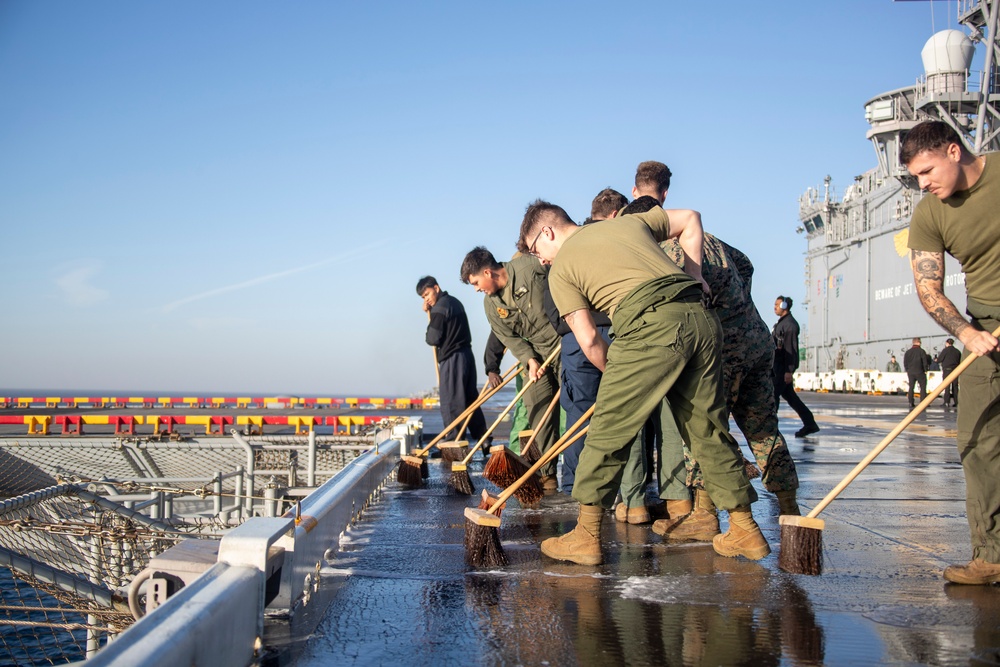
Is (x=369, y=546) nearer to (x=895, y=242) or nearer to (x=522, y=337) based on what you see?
(x=522, y=337)

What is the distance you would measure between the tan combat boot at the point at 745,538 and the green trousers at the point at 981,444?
792mm

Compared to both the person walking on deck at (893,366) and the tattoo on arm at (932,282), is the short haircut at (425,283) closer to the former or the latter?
the tattoo on arm at (932,282)

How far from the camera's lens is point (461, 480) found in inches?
237

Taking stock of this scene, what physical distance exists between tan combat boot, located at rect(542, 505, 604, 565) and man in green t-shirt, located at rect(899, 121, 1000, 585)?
1.34m

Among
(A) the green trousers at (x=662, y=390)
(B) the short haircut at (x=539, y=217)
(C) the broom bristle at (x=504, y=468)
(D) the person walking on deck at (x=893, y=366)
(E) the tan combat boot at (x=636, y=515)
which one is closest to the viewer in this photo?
(A) the green trousers at (x=662, y=390)

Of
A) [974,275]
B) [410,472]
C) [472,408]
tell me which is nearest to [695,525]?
[974,275]

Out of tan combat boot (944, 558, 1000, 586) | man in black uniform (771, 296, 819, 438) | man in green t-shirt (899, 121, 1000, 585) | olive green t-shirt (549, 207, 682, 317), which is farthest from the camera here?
man in black uniform (771, 296, 819, 438)

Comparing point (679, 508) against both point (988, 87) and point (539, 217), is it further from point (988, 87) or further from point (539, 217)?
point (988, 87)

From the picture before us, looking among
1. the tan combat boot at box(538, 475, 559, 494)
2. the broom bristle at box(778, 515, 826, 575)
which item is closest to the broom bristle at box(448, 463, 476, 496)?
the tan combat boot at box(538, 475, 559, 494)

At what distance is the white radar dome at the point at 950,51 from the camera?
37125 millimetres

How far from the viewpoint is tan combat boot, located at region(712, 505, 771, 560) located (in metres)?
3.53

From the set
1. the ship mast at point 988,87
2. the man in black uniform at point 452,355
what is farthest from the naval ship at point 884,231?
the man in black uniform at point 452,355

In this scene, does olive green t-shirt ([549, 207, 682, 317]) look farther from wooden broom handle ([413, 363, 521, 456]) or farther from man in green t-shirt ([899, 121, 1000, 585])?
wooden broom handle ([413, 363, 521, 456])

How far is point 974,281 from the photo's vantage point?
3436 millimetres
